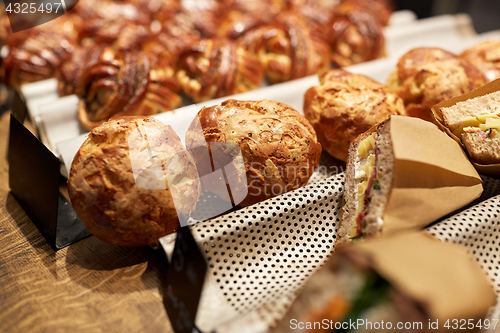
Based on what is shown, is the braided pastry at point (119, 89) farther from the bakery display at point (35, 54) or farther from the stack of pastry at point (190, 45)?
the bakery display at point (35, 54)

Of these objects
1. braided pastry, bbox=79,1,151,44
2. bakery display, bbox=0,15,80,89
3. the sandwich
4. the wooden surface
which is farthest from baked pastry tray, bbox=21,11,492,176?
the sandwich

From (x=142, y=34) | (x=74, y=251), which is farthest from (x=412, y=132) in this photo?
(x=142, y=34)

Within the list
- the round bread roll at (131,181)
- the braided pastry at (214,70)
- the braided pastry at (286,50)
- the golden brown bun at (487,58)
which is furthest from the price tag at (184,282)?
the golden brown bun at (487,58)

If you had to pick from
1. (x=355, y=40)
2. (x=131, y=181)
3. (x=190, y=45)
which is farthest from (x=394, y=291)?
(x=355, y=40)

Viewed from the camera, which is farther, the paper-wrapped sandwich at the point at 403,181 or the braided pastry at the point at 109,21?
the braided pastry at the point at 109,21

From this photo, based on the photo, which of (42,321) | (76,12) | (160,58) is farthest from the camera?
(76,12)

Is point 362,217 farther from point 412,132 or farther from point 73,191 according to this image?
point 73,191

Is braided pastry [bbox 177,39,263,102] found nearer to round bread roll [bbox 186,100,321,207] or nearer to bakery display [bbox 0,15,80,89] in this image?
round bread roll [bbox 186,100,321,207]
